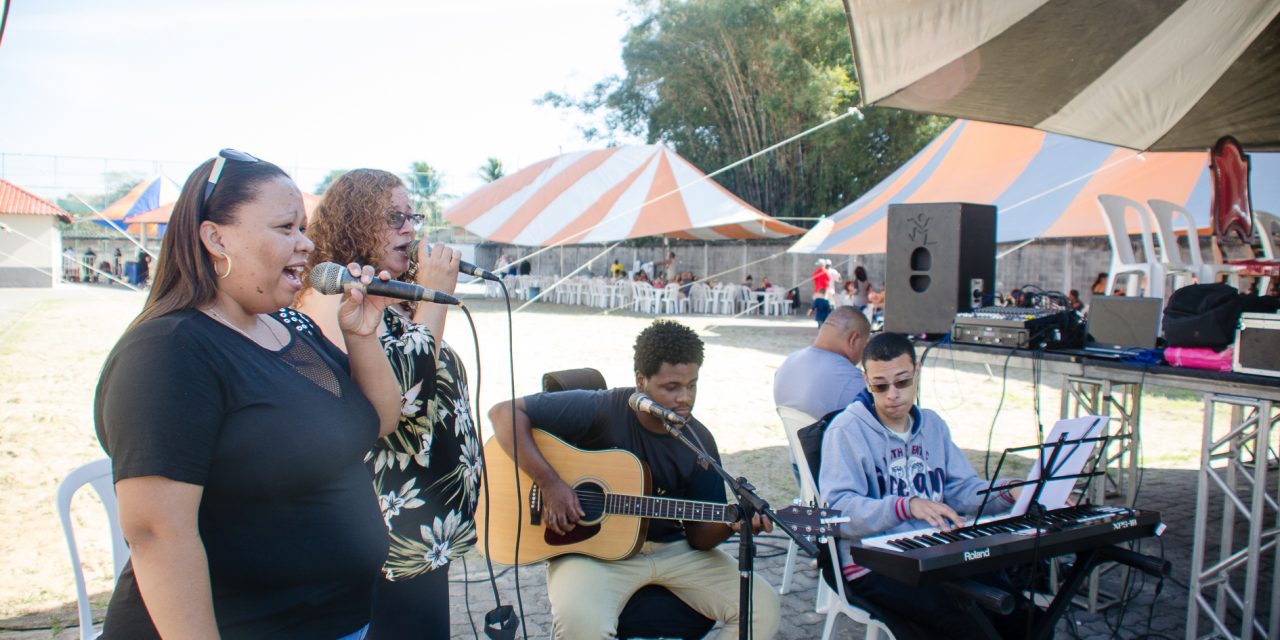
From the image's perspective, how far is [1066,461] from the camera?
273 cm

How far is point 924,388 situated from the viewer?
10367 millimetres

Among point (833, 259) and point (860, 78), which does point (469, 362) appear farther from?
point (833, 259)

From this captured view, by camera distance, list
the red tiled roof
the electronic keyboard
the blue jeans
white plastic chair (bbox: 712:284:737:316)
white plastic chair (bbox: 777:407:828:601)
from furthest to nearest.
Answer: white plastic chair (bbox: 712:284:737:316) → the red tiled roof → white plastic chair (bbox: 777:407:828:601) → the electronic keyboard → the blue jeans

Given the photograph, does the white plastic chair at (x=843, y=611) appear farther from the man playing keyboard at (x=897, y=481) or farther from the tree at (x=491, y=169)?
the tree at (x=491, y=169)

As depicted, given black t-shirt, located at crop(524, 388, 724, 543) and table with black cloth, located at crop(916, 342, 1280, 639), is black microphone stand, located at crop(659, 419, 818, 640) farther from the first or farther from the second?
table with black cloth, located at crop(916, 342, 1280, 639)

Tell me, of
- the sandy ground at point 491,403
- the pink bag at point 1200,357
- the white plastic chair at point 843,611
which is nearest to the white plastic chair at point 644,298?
the sandy ground at point 491,403

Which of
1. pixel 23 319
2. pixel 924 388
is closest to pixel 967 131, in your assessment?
pixel 924 388

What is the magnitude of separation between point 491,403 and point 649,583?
5815 millimetres

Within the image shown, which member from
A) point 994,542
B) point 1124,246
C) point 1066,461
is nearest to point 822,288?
point 1124,246

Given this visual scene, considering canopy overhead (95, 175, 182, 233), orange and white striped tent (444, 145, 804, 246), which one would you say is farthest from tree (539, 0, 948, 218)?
canopy overhead (95, 175, 182, 233)

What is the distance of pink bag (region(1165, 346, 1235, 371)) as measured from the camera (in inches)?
131

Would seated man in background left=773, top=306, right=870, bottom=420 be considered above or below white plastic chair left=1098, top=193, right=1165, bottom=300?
below

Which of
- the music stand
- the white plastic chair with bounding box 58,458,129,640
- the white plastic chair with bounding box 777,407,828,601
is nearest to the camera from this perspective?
the white plastic chair with bounding box 58,458,129,640

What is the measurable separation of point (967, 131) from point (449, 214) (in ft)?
48.1
